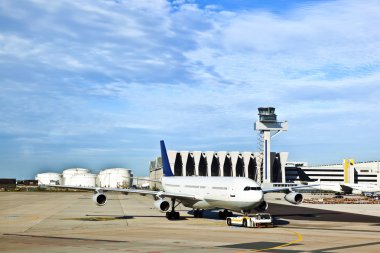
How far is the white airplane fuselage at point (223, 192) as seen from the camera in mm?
45356

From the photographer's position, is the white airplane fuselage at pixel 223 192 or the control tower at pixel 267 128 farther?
the control tower at pixel 267 128

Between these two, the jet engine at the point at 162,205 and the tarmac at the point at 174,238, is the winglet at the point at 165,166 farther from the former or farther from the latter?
the tarmac at the point at 174,238

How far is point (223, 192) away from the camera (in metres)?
48.0

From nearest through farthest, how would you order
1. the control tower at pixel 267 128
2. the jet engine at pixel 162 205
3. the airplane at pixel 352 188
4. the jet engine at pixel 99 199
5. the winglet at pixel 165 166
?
1. the jet engine at pixel 162 205
2. the jet engine at pixel 99 199
3. the winglet at pixel 165 166
4. the airplane at pixel 352 188
5. the control tower at pixel 267 128

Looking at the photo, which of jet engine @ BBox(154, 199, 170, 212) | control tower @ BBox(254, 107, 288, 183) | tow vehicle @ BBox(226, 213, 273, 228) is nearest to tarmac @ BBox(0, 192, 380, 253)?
tow vehicle @ BBox(226, 213, 273, 228)

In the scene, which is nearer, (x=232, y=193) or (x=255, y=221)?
(x=255, y=221)

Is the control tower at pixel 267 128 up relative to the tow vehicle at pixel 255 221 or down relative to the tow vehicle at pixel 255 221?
up

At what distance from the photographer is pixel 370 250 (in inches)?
1080

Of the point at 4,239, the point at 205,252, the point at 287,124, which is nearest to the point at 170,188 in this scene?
the point at 4,239

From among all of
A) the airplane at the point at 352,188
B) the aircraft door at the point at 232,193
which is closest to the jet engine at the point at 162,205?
the aircraft door at the point at 232,193

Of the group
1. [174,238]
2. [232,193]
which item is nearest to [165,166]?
[232,193]

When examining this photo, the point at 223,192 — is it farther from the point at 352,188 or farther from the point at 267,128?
the point at 267,128

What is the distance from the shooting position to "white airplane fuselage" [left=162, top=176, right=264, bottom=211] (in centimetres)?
4536

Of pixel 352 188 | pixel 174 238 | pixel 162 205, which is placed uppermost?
pixel 352 188
